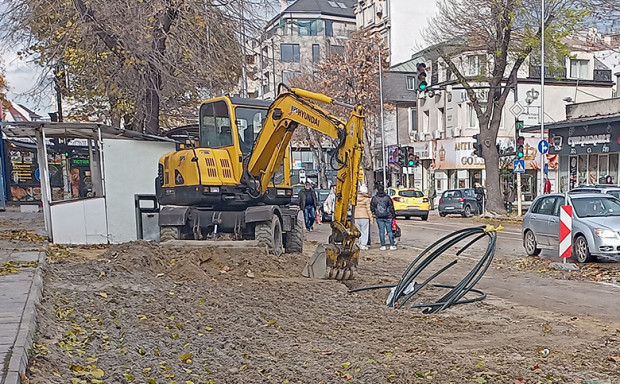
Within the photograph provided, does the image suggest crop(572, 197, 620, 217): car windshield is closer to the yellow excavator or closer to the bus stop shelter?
the yellow excavator

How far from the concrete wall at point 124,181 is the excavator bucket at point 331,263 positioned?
26.5 ft

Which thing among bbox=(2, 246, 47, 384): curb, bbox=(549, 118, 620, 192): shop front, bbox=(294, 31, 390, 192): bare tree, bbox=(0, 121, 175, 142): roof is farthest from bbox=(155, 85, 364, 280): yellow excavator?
bbox=(294, 31, 390, 192): bare tree

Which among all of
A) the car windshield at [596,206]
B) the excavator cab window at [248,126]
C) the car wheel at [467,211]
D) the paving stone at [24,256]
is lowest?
the car wheel at [467,211]

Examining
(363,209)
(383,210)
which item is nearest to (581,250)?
(383,210)

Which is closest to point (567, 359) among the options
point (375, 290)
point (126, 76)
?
point (375, 290)

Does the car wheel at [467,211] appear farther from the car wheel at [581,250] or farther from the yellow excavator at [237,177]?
the yellow excavator at [237,177]

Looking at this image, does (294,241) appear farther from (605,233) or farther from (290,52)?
(290,52)

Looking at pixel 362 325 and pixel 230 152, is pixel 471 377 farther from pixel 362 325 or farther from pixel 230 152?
pixel 230 152

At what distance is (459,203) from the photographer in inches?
1361

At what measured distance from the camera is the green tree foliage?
58.2ft

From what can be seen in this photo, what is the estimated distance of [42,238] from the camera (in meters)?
15.8

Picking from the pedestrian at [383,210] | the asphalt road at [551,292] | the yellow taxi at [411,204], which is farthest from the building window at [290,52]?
the asphalt road at [551,292]

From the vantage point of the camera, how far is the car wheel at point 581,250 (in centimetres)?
1373

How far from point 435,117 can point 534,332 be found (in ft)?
141
